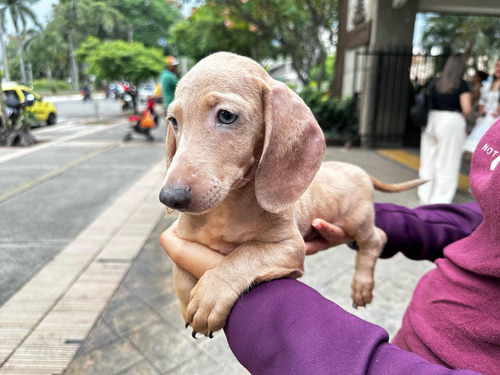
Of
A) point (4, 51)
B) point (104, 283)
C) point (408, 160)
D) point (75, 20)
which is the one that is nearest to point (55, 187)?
point (4, 51)

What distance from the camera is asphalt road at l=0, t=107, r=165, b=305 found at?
15.0 feet

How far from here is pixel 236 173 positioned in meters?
1.31

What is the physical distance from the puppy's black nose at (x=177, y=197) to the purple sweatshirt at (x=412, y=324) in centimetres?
36

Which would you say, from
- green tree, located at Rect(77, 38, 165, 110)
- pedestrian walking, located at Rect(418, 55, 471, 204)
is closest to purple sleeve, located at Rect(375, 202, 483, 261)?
pedestrian walking, located at Rect(418, 55, 471, 204)

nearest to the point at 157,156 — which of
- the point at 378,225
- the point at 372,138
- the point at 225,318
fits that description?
the point at 372,138

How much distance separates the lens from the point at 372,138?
33.9ft

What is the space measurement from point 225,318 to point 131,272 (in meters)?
3.23

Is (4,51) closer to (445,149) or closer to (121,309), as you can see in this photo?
(121,309)

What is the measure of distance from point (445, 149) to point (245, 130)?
5.50 meters

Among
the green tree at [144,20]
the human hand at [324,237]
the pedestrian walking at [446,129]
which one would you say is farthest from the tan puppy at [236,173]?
the green tree at [144,20]

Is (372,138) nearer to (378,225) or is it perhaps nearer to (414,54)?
(414,54)

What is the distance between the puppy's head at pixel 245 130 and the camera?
1.27 m

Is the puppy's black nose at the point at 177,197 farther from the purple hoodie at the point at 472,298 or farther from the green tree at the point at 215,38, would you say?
the green tree at the point at 215,38

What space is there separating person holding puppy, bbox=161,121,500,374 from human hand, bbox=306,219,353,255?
1.39ft
